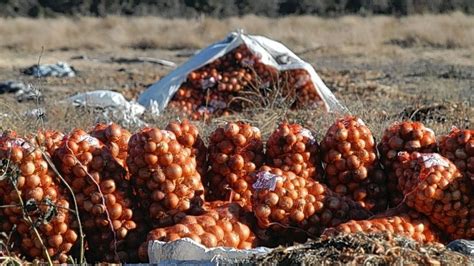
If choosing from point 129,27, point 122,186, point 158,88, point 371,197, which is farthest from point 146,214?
point 129,27

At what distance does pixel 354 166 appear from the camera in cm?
488

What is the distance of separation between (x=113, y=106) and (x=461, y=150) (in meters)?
6.12

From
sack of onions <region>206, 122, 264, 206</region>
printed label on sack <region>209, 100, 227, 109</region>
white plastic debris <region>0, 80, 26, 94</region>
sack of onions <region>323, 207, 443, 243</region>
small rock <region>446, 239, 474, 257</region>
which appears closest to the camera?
small rock <region>446, 239, 474, 257</region>

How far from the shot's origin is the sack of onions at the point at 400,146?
4.93 meters

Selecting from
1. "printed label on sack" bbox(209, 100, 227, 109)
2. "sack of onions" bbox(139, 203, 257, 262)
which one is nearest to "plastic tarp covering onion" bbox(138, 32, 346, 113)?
"printed label on sack" bbox(209, 100, 227, 109)

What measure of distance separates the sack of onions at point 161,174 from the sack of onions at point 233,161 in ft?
0.79

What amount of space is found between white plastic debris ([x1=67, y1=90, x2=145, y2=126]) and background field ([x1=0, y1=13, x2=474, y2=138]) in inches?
8.7

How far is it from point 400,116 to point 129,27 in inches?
1162

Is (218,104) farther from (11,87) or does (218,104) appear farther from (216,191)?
(11,87)

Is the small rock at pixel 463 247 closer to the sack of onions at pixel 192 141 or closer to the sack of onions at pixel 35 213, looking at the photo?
the sack of onions at pixel 192 141

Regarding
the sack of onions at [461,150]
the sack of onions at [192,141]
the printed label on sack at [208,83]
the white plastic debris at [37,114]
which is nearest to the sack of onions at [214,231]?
the sack of onions at [192,141]

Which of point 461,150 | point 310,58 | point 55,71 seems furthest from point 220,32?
point 461,150

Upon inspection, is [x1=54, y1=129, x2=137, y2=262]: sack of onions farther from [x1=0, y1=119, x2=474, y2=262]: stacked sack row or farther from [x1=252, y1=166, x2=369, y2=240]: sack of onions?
[x1=252, y1=166, x2=369, y2=240]: sack of onions

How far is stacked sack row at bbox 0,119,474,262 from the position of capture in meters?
4.50
